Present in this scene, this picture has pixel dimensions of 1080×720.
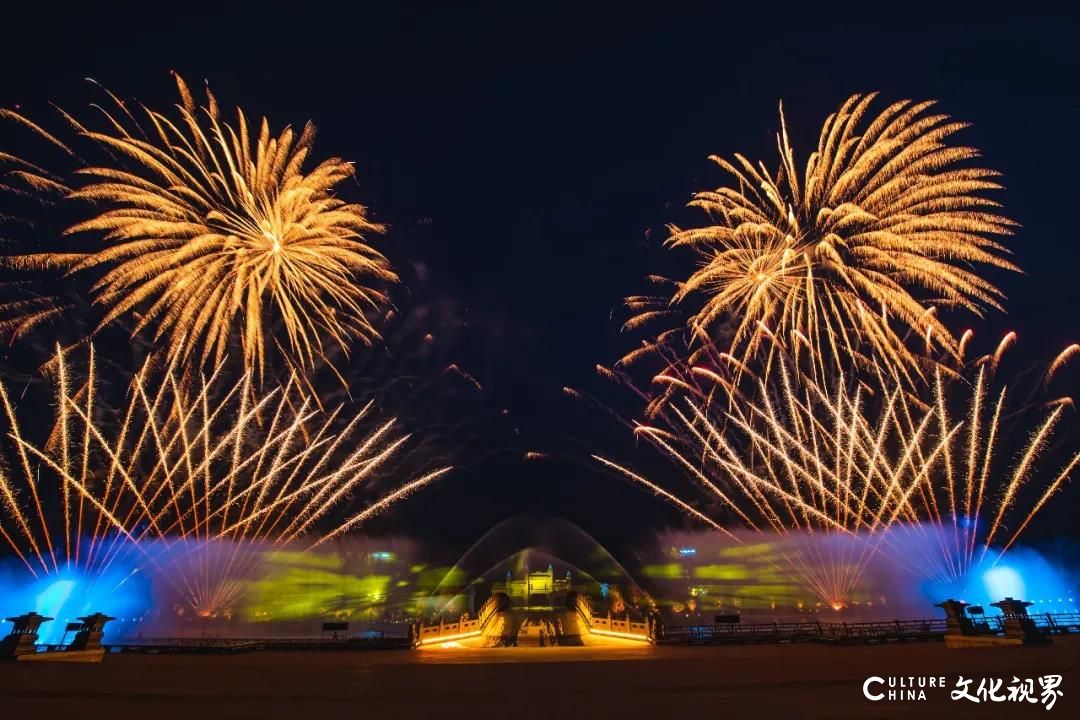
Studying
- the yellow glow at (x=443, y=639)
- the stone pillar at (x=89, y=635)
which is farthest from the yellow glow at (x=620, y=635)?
the stone pillar at (x=89, y=635)

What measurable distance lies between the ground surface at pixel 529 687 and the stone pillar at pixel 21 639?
2.61 metres

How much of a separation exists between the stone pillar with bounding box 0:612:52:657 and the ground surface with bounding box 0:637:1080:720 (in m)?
2.61

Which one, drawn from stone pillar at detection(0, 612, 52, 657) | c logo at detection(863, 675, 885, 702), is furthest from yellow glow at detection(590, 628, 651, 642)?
stone pillar at detection(0, 612, 52, 657)

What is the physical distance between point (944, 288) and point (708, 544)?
68432 millimetres

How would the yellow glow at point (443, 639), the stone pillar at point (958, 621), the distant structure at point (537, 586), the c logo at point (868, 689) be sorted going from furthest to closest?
the distant structure at point (537, 586) → the yellow glow at point (443, 639) → the stone pillar at point (958, 621) → the c logo at point (868, 689)

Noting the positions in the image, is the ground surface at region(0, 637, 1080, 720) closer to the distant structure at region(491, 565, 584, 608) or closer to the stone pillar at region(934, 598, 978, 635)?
the stone pillar at region(934, 598, 978, 635)

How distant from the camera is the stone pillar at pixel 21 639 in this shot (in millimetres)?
20922

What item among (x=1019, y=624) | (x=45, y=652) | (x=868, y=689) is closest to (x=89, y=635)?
(x=45, y=652)

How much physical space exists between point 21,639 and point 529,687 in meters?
19.2

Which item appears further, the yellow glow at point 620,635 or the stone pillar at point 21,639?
the yellow glow at point 620,635

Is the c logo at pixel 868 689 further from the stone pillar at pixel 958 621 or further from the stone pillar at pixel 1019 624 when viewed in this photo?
the stone pillar at pixel 958 621

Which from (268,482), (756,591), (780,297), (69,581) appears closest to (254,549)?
(69,581)

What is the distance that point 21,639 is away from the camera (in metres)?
21.1

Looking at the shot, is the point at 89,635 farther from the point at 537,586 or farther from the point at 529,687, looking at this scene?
the point at 537,586
